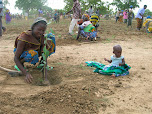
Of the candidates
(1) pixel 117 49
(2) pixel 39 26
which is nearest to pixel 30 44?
(2) pixel 39 26

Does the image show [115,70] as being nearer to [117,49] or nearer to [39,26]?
[117,49]

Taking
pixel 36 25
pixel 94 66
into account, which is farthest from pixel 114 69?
pixel 36 25

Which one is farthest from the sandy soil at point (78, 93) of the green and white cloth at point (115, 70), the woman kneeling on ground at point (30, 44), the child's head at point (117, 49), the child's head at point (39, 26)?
the child's head at point (39, 26)

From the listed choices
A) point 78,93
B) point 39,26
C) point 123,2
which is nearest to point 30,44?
point 39,26

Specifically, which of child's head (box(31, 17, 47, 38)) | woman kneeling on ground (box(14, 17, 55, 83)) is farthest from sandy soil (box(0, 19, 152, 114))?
child's head (box(31, 17, 47, 38))

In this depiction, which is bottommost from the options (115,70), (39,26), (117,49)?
(115,70)

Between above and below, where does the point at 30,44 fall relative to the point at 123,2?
below

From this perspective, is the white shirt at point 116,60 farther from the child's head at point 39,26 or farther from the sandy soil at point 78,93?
the child's head at point 39,26

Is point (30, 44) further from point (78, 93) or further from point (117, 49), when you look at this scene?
point (117, 49)

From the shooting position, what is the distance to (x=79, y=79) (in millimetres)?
2617

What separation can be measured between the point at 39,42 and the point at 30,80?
652mm

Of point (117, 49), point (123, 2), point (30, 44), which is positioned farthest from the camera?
point (123, 2)

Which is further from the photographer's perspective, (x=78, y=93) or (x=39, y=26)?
(x=39, y=26)

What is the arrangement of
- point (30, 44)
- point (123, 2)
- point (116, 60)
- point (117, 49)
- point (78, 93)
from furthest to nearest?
point (123, 2) < point (116, 60) < point (117, 49) < point (30, 44) < point (78, 93)
